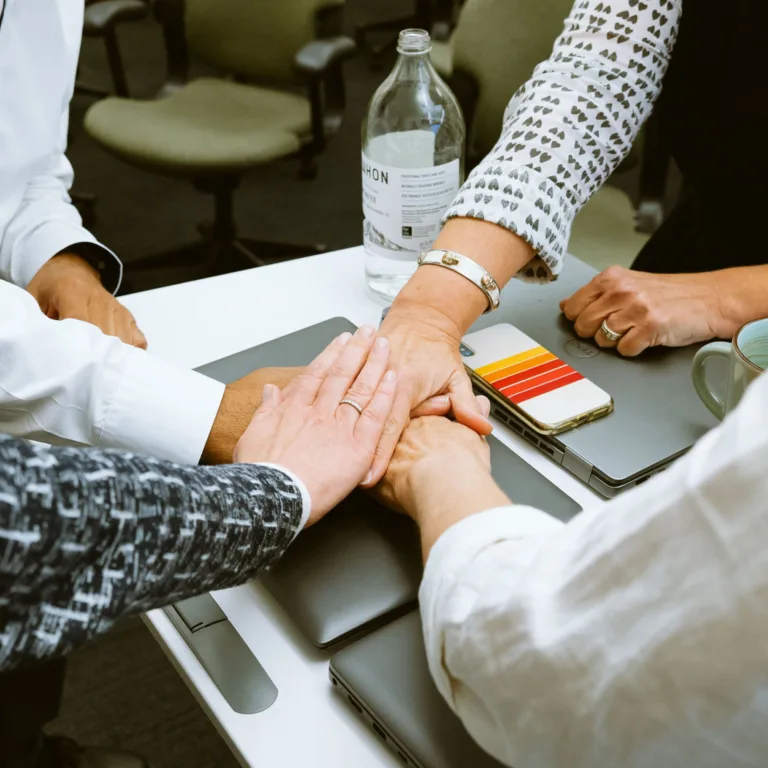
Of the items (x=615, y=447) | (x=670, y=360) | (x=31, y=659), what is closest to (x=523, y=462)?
(x=615, y=447)

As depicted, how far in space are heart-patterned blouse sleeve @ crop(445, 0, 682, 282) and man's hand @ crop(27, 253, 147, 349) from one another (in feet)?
1.35

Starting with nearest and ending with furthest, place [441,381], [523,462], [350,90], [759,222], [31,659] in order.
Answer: [31,659], [523,462], [441,381], [759,222], [350,90]

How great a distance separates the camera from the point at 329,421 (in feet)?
2.52

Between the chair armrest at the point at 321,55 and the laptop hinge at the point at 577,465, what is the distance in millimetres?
1629

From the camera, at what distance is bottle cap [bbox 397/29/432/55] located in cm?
96

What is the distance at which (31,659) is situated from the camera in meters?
0.42

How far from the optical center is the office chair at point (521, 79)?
1.55 meters

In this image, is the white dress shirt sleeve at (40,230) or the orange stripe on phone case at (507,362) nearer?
the orange stripe on phone case at (507,362)

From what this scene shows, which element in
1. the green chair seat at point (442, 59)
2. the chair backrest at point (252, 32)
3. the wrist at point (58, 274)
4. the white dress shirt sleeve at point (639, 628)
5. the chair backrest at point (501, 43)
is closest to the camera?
the white dress shirt sleeve at point (639, 628)

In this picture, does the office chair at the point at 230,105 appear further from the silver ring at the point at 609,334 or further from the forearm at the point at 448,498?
the forearm at the point at 448,498

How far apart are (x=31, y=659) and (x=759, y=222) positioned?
99 cm

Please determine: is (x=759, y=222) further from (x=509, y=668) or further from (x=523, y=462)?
(x=509, y=668)

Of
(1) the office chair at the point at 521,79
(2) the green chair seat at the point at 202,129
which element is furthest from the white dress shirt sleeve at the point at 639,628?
(2) the green chair seat at the point at 202,129

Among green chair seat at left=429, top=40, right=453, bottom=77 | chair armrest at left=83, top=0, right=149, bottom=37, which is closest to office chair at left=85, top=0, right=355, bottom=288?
chair armrest at left=83, top=0, right=149, bottom=37
